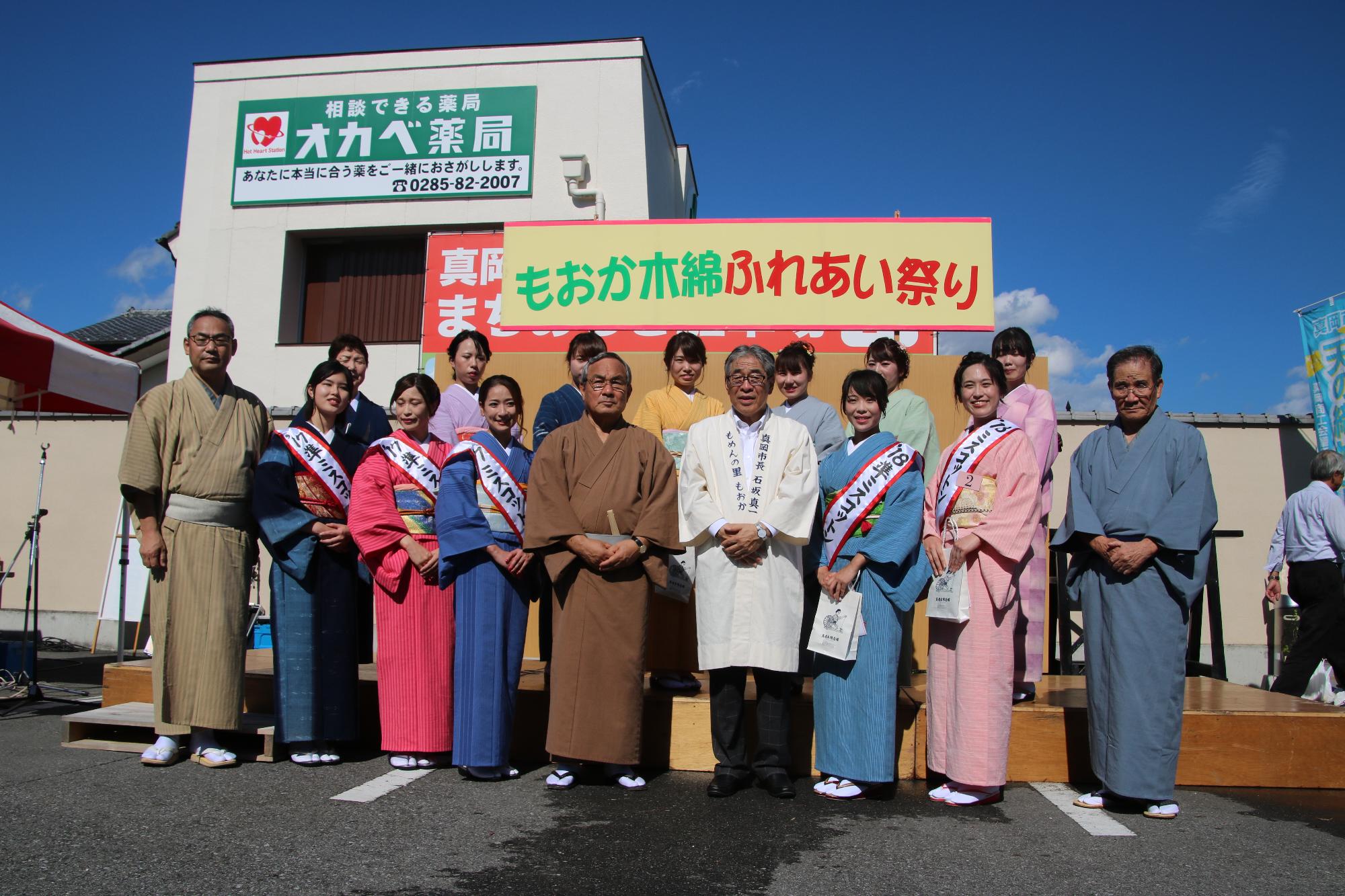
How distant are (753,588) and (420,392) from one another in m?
1.73

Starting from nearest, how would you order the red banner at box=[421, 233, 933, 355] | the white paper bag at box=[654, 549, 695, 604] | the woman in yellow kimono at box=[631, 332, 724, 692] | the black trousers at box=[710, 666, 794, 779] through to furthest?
1. the black trousers at box=[710, 666, 794, 779]
2. the white paper bag at box=[654, 549, 695, 604]
3. the woman in yellow kimono at box=[631, 332, 724, 692]
4. the red banner at box=[421, 233, 933, 355]

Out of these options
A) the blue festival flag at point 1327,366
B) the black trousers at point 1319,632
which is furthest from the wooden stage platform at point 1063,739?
the blue festival flag at point 1327,366

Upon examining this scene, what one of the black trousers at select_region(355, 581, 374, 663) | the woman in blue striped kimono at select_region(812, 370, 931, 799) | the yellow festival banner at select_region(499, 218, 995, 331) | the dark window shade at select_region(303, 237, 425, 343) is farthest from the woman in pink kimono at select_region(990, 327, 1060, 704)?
the dark window shade at select_region(303, 237, 425, 343)

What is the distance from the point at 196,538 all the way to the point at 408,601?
3.14 feet

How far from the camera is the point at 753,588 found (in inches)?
142

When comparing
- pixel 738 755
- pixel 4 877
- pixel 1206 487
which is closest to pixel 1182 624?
pixel 1206 487

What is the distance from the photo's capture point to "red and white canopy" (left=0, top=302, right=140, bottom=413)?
17.6ft

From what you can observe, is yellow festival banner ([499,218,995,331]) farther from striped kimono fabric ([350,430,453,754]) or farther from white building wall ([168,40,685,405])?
white building wall ([168,40,685,405])

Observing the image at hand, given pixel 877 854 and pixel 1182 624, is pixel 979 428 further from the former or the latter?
pixel 877 854

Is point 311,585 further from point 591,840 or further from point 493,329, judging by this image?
point 493,329

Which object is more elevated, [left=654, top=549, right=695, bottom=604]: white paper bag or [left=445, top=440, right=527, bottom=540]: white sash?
[left=445, top=440, right=527, bottom=540]: white sash

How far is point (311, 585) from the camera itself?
3936 mm

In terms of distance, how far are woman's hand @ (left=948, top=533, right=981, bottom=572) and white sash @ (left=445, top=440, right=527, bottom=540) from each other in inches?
70.6

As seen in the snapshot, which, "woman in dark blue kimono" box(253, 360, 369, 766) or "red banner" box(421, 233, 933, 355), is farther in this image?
"red banner" box(421, 233, 933, 355)
